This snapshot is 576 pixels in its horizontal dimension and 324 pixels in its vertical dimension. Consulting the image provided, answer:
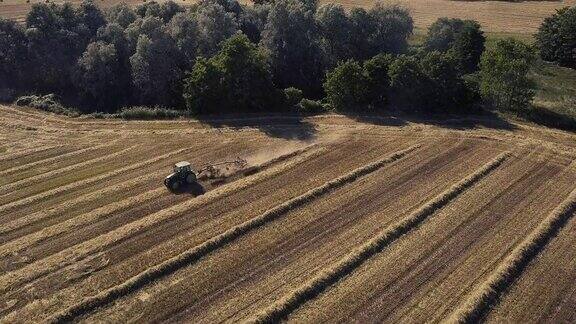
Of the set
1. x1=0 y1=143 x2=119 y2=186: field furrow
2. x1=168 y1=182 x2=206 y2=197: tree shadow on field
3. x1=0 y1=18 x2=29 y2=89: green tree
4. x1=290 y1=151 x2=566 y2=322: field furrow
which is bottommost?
x1=290 y1=151 x2=566 y2=322: field furrow

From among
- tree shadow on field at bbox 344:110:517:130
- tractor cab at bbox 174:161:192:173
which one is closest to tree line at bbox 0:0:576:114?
tree shadow on field at bbox 344:110:517:130

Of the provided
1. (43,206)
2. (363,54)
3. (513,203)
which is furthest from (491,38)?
(43,206)

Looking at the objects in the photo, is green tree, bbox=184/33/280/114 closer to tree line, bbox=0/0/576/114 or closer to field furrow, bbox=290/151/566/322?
tree line, bbox=0/0/576/114

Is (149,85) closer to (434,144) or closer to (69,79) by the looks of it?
(69,79)

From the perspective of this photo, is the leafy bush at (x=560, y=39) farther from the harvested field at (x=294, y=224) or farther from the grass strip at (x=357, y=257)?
the grass strip at (x=357, y=257)

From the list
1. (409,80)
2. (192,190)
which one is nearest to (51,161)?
(192,190)

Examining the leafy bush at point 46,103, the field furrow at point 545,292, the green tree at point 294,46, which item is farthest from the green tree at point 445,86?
the leafy bush at point 46,103

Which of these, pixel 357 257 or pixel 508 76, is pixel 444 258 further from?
pixel 508 76
